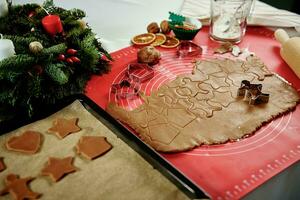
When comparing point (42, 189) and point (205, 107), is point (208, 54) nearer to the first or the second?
point (205, 107)

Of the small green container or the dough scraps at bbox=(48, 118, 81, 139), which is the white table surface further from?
the dough scraps at bbox=(48, 118, 81, 139)

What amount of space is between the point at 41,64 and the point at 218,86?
449 millimetres

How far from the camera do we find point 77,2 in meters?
1.50

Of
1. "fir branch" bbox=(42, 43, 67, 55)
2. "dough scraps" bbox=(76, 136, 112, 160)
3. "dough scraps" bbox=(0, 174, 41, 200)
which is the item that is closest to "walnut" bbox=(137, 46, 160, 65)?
"fir branch" bbox=(42, 43, 67, 55)

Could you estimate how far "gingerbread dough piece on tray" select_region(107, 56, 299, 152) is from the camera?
2.58ft

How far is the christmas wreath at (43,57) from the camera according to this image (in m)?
0.84

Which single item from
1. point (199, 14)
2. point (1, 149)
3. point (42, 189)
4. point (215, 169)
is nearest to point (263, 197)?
point (215, 169)

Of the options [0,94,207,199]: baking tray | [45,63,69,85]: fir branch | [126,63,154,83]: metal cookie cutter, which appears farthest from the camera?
[126,63,154,83]: metal cookie cutter

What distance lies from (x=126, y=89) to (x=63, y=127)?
22 centimetres

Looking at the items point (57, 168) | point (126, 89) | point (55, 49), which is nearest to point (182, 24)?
point (126, 89)

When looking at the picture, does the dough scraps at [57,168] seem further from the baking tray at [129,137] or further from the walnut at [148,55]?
the walnut at [148,55]

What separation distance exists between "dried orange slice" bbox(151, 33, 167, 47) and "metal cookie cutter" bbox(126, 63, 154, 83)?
142 millimetres

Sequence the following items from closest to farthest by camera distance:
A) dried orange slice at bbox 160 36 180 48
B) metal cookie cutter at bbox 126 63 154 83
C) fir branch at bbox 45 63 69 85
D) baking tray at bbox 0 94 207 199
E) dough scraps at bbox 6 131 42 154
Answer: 1. baking tray at bbox 0 94 207 199
2. dough scraps at bbox 6 131 42 154
3. fir branch at bbox 45 63 69 85
4. metal cookie cutter at bbox 126 63 154 83
5. dried orange slice at bbox 160 36 180 48

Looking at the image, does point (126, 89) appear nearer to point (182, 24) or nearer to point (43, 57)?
point (43, 57)
